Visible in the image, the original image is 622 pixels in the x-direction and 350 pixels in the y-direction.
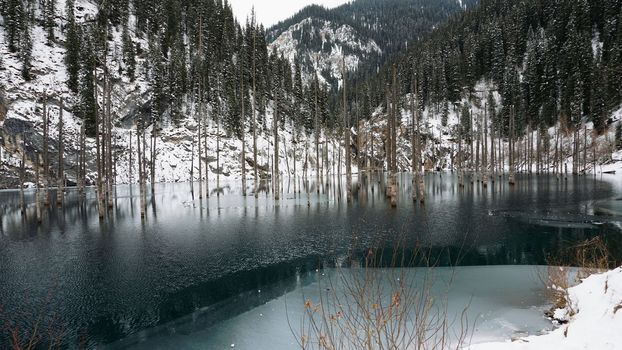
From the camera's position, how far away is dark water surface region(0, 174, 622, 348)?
8.45m

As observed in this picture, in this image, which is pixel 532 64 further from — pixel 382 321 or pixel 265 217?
pixel 382 321

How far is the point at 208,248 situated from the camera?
575 inches

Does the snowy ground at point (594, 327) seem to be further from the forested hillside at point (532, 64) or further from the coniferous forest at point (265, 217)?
the forested hillside at point (532, 64)

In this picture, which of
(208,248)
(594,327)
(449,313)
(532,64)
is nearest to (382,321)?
(449,313)

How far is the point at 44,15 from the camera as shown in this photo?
6788 cm

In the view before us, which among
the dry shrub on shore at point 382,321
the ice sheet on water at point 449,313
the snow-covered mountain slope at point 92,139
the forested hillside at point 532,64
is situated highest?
the forested hillside at point 532,64

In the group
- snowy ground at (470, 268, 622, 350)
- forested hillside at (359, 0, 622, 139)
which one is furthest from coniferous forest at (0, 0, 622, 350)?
forested hillside at (359, 0, 622, 139)

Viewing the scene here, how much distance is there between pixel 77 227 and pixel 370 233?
1839 centimetres

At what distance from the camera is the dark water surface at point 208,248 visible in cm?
845

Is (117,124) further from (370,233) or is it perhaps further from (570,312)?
(570,312)

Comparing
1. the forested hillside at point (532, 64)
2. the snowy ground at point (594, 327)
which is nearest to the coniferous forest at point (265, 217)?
the snowy ground at point (594, 327)

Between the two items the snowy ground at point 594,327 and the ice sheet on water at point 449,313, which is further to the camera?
the ice sheet on water at point 449,313

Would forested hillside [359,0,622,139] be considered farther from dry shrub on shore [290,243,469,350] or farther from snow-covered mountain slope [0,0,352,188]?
dry shrub on shore [290,243,469,350]

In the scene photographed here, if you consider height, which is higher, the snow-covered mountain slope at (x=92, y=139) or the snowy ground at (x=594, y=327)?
the snow-covered mountain slope at (x=92, y=139)
